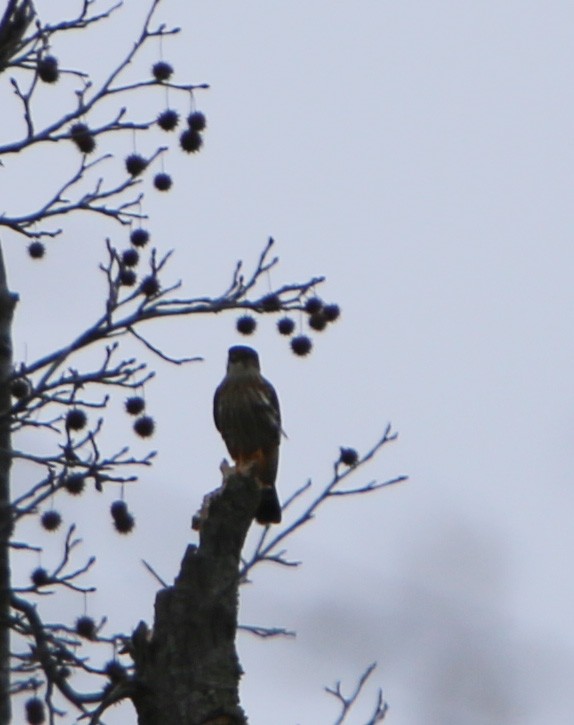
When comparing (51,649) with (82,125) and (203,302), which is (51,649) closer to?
(203,302)

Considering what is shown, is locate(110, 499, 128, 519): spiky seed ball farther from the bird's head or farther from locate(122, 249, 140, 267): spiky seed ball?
the bird's head

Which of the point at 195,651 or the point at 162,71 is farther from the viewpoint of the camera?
the point at 162,71

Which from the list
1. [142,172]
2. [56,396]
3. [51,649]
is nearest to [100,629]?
[51,649]

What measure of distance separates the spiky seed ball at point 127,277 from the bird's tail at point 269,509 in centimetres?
158

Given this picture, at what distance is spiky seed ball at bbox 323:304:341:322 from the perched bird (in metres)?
1.40

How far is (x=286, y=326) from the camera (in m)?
7.76

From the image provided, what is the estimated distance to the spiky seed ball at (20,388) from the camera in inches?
292

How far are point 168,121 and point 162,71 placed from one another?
0.23m

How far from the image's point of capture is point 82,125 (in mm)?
7855

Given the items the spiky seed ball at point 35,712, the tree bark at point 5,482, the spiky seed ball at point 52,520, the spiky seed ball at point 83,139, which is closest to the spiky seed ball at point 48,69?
the spiky seed ball at point 83,139

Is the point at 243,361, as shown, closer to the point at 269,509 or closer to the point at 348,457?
the point at 269,509

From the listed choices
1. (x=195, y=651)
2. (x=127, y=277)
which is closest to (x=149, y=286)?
(x=127, y=277)

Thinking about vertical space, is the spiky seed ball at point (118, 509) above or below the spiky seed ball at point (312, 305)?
below

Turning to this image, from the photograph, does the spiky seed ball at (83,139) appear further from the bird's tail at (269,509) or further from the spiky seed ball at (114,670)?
Answer: the spiky seed ball at (114,670)
